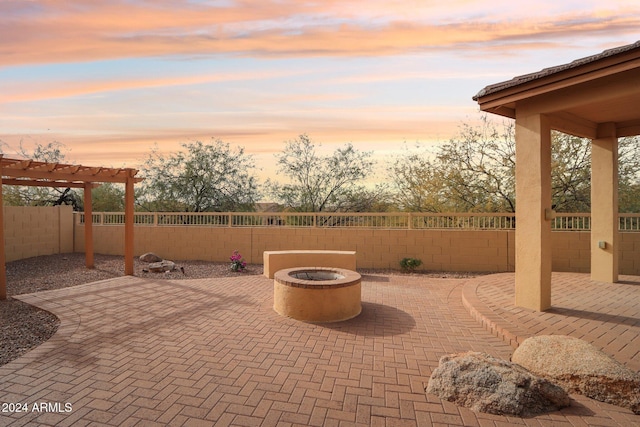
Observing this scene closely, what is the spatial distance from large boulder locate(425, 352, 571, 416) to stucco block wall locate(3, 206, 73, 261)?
14324 millimetres

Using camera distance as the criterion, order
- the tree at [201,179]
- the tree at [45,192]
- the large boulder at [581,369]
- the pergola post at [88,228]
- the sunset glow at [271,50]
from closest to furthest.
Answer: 1. the large boulder at [581,369]
2. the sunset glow at [271,50]
3. the pergola post at [88,228]
4. the tree at [201,179]
5. the tree at [45,192]

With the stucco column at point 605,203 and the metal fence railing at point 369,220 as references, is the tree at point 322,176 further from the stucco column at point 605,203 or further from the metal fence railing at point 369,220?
the stucco column at point 605,203

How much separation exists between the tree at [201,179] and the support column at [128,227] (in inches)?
320

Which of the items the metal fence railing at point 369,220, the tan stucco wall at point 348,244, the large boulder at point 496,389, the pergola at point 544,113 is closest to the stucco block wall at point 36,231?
the metal fence railing at point 369,220

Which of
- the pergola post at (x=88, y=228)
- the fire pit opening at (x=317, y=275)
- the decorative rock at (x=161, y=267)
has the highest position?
the pergola post at (x=88, y=228)

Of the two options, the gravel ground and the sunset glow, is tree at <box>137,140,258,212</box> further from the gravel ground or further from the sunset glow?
the sunset glow

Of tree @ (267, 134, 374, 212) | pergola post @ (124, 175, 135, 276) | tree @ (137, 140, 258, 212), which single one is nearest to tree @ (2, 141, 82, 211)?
tree @ (137, 140, 258, 212)

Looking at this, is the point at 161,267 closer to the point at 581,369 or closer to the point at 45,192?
the point at 581,369

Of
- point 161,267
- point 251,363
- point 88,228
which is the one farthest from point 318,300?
point 88,228

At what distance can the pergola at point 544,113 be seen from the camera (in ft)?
15.3

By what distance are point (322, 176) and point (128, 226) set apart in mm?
9181

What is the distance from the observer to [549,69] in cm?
506

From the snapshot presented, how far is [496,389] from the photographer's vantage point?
3.16m

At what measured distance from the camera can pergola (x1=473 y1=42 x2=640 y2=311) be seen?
467 cm
